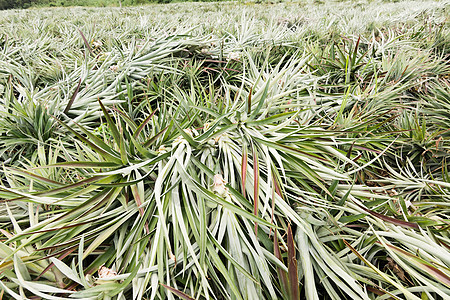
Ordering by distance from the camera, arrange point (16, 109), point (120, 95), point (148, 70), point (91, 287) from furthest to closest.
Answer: point (148, 70) → point (120, 95) → point (16, 109) → point (91, 287)

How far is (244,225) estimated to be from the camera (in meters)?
0.75

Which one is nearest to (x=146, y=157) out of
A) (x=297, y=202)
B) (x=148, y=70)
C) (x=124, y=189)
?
(x=124, y=189)

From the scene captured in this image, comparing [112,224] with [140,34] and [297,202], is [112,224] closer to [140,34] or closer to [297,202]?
[297,202]

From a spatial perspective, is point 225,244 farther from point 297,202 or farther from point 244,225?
point 297,202

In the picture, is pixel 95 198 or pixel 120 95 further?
pixel 120 95

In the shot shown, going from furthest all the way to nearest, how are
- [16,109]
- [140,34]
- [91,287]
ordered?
[140,34], [16,109], [91,287]

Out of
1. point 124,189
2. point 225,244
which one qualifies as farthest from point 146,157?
point 225,244

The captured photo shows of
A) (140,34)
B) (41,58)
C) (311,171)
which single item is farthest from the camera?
(140,34)

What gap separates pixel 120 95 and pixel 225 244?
1.22 metres

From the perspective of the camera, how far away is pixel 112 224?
2.35ft

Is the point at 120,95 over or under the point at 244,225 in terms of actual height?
over

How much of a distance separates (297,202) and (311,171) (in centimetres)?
12

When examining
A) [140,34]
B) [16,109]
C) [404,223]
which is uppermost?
[140,34]

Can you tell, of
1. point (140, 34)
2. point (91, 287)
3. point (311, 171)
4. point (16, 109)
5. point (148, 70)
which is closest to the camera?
point (91, 287)
